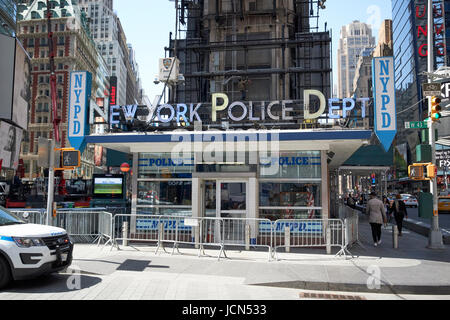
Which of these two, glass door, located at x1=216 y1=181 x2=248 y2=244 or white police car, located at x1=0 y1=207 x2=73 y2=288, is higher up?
glass door, located at x1=216 y1=181 x2=248 y2=244

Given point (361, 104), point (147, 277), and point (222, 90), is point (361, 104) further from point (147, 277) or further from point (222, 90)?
point (222, 90)

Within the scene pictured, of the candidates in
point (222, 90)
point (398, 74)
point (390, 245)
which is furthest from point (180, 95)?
point (398, 74)

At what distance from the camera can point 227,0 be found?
27609 millimetres

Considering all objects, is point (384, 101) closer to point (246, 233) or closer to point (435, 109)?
point (435, 109)

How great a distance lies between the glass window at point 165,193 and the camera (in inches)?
541

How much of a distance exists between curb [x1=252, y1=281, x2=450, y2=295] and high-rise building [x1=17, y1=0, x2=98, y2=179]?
268 ft

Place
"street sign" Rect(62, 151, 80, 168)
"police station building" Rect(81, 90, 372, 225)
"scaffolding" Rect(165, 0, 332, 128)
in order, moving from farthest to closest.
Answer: "scaffolding" Rect(165, 0, 332, 128) → "police station building" Rect(81, 90, 372, 225) → "street sign" Rect(62, 151, 80, 168)

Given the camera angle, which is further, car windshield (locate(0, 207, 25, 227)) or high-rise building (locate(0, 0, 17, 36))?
high-rise building (locate(0, 0, 17, 36))

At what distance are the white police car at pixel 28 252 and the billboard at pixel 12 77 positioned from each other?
37085 mm

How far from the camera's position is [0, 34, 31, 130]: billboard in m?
38.7

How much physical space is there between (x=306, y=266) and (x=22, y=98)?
45372 millimetres

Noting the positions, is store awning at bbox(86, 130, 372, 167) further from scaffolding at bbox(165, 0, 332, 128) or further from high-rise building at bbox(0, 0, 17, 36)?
high-rise building at bbox(0, 0, 17, 36)

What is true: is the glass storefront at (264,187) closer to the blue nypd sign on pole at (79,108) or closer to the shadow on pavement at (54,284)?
the blue nypd sign on pole at (79,108)

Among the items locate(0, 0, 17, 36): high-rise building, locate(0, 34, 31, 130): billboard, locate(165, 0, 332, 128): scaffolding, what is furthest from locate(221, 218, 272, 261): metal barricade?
locate(0, 0, 17, 36): high-rise building
